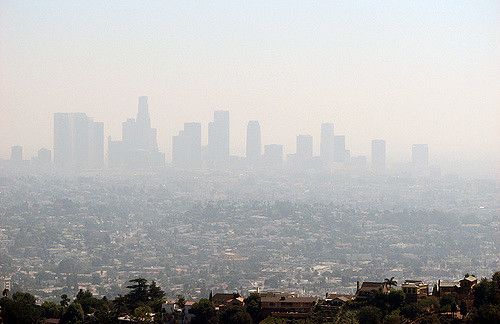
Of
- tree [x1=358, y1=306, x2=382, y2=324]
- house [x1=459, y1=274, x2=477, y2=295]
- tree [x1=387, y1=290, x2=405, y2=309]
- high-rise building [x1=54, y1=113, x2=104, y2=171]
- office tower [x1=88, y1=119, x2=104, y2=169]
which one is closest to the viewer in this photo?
tree [x1=358, y1=306, x2=382, y2=324]

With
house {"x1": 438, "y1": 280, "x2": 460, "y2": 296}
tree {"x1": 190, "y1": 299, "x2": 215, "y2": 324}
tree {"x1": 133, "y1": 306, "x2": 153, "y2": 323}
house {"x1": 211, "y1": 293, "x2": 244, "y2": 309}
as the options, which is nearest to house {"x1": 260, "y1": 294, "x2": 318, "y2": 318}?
house {"x1": 211, "y1": 293, "x2": 244, "y2": 309}

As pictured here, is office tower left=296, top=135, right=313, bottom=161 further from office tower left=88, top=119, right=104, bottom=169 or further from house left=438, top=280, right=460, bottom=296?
house left=438, top=280, right=460, bottom=296

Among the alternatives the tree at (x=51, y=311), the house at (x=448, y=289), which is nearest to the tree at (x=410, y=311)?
the house at (x=448, y=289)

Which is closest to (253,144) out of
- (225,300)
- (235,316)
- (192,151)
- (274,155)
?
(274,155)

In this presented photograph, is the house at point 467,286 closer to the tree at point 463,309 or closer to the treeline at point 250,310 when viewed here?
the treeline at point 250,310

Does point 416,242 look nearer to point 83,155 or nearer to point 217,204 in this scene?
point 217,204

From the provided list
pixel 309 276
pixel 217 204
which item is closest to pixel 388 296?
pixel 309 276

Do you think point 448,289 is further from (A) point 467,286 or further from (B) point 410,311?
(B) point 410,311
